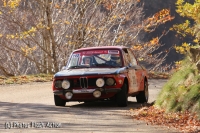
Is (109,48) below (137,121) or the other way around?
the other way around

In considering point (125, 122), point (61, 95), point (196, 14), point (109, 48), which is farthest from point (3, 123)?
point (196, 14)

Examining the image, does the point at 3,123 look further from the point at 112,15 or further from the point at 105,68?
the point at 112,15

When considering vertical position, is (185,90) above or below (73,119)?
above

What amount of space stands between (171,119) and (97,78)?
3.11 m

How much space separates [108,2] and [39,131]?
23.0 meters

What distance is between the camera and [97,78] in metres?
14.8

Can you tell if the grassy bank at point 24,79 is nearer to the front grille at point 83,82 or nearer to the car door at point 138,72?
the car door at point 138,72

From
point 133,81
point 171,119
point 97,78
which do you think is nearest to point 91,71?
point 97,78

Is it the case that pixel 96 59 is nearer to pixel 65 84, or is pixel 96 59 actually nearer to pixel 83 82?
pixel 83 82

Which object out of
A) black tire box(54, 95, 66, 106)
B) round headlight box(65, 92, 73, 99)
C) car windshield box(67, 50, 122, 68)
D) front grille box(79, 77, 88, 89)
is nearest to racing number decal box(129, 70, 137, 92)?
car windshield box(67, 50, 122, 68)

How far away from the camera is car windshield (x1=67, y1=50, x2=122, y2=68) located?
15.7 metres

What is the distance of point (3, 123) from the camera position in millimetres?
11758

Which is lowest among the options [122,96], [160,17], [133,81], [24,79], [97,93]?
[24,79]

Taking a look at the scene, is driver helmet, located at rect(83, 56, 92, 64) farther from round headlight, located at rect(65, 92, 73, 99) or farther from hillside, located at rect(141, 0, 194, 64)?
hillside, located at rect(141, 0, 194, 64)
